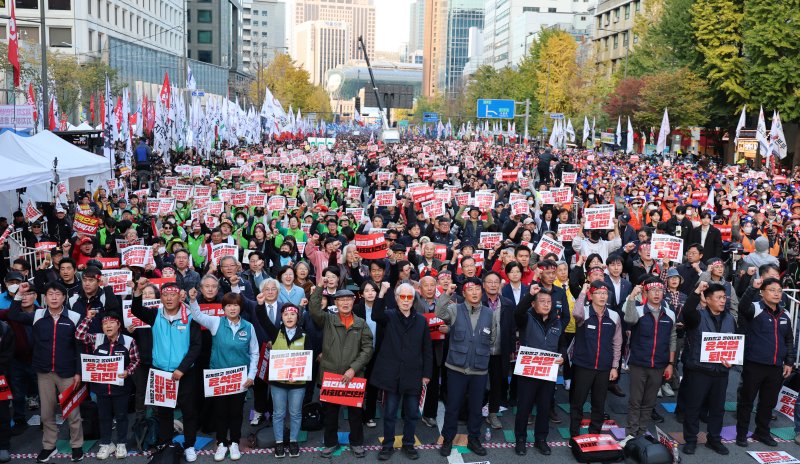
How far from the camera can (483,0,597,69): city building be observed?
5069 inches

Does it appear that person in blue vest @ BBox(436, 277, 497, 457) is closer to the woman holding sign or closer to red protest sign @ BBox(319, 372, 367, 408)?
red protest sign @ BBox(319, 372, 367, 408)

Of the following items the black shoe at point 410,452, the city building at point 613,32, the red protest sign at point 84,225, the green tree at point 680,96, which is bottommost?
the black shoe at point 410,452

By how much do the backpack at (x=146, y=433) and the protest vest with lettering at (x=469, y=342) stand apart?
305 cm

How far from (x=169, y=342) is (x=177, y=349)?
10 centimetres

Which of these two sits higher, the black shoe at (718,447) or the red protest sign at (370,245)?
the red protest sign at (370,245)

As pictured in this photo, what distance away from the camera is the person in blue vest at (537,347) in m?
7.99

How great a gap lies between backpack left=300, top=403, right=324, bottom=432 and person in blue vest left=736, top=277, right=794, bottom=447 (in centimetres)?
442


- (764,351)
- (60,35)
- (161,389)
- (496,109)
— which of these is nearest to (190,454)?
(161,389)

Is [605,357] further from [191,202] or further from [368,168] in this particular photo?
[368,168]

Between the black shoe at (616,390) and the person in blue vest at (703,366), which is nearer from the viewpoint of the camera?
the person in blue vest at (703,366)

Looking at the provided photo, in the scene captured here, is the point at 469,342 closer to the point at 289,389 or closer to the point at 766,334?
the point at 289,389

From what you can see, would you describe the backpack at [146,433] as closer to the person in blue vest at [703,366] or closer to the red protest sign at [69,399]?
the red protest sign at [69,399]

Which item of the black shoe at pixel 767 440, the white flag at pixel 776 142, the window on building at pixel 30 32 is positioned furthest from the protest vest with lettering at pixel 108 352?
the window on building at pixel 30 32

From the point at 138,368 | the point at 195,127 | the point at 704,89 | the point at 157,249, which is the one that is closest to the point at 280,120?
the point at 195,127
